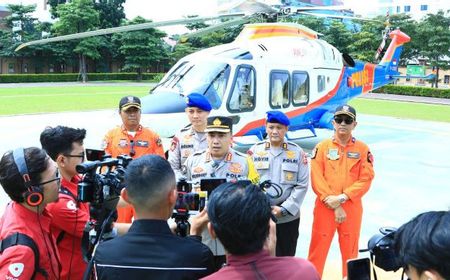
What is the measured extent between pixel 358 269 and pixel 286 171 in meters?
2.16

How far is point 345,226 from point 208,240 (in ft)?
4.82

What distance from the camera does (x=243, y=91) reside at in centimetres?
904

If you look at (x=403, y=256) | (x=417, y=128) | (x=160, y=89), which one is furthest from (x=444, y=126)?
(x=403, y=256)

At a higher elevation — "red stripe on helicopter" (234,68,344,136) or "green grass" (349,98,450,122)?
"red stripe on helicopter" (234,68,344,136)

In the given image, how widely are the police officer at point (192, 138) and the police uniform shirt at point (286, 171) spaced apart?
0.56 m

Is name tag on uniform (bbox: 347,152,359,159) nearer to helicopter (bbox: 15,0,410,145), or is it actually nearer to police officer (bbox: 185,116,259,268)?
police officer (bbox: 185,116,259,268)

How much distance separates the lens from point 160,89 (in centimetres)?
905

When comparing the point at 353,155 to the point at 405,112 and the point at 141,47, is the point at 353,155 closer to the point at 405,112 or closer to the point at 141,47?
the point at 405,112

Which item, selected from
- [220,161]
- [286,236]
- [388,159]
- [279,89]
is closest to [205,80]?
[279,89]

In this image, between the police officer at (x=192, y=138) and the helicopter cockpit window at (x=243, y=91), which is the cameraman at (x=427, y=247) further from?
the helicopter cockpit window at (x=243, y=91)

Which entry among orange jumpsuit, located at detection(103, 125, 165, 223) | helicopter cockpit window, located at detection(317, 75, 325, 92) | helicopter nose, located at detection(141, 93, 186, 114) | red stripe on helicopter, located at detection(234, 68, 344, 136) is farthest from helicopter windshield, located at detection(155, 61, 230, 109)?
orange jumpsuit, located at detection(103, 125, 165, 223)

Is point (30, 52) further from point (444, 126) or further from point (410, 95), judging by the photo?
point (444, 126)

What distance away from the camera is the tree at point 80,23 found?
41281 millimetres

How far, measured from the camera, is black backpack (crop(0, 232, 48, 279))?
1888mm
